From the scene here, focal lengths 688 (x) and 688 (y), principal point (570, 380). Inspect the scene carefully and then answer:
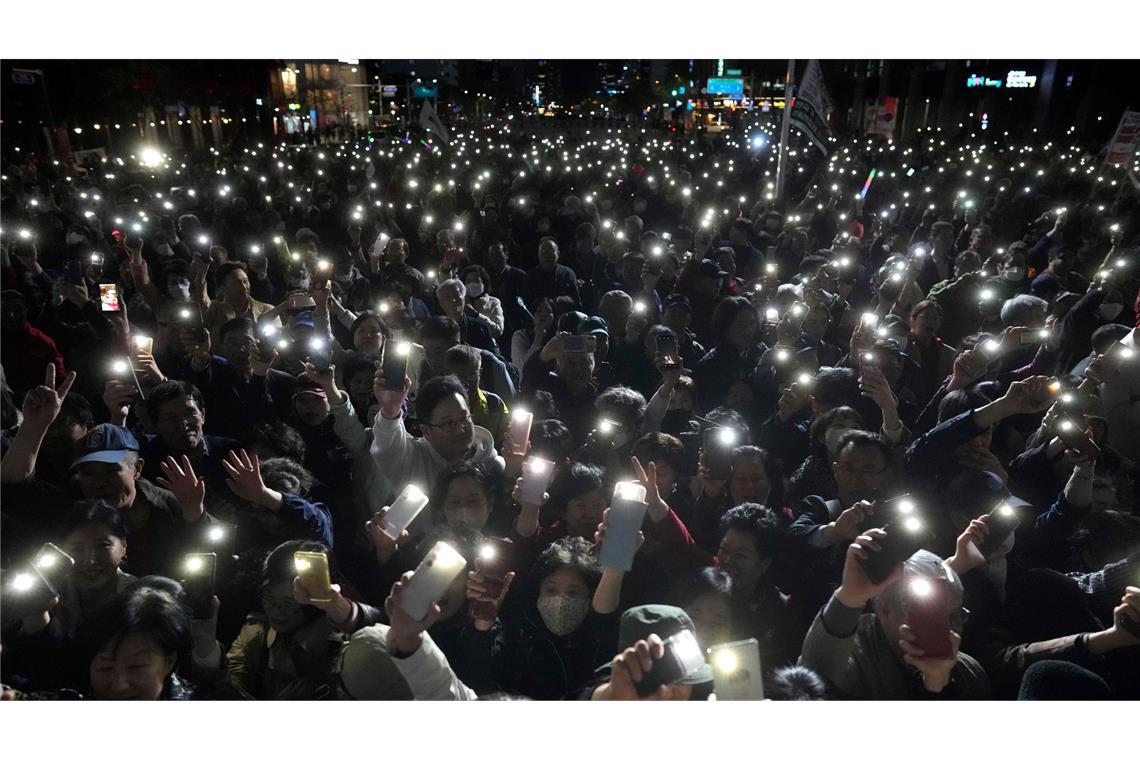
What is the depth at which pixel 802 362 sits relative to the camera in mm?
5262

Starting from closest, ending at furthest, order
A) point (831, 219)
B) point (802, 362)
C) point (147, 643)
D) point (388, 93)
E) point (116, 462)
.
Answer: point (147, 643)
point (116, 462)
point (802, 362)
point (831, 219)
point (388, 93)

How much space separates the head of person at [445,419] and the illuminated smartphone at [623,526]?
1408 millimetres

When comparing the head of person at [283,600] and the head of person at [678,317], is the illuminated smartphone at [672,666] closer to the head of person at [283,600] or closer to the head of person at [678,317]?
the head of person at [283,600]

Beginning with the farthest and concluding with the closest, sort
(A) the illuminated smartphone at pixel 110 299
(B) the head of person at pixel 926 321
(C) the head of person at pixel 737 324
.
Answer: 1. (C) the head of person at pixel 737 324
2. (B) the head of person at pixel 926 321
3. (A) the illuminated smartphone at pixel 110 299

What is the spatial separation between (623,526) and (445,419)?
1.51m

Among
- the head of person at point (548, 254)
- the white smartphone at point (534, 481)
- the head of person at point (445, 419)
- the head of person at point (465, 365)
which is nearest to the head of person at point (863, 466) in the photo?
the white smartphone at point (534, 481)

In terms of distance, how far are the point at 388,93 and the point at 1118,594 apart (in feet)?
308

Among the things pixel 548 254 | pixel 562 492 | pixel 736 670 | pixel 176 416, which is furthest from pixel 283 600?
pixel 548 254

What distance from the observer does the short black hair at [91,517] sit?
9.32ft

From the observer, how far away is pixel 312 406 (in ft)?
13.8

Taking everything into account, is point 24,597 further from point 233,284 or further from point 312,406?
point 233,284

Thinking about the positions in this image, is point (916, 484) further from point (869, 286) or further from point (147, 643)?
point (869, 286)

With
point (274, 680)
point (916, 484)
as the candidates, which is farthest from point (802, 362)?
point (274, 680)

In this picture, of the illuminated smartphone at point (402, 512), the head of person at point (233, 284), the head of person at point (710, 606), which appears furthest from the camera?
the head of person at point (233, 284)
